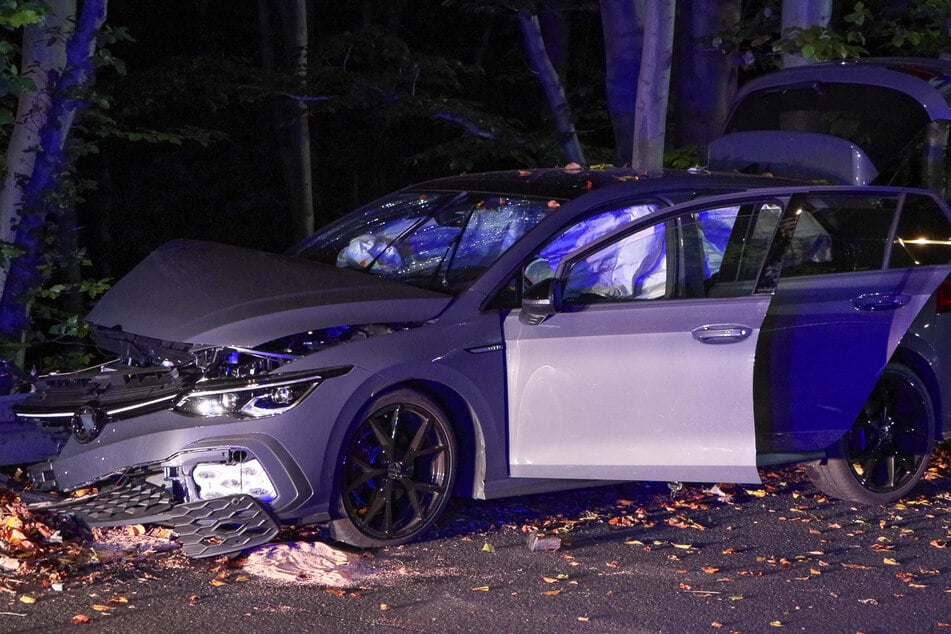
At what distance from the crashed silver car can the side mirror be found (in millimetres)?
12

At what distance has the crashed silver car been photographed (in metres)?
5.78

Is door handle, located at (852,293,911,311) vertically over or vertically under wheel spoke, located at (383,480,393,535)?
over

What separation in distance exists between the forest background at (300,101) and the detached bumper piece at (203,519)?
11.0 ft

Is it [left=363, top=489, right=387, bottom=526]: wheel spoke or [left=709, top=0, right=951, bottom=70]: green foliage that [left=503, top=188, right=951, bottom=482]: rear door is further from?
[left=709, top=0, right=951, bottom=70]: green foliage

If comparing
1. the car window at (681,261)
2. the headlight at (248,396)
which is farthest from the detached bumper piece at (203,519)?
the car window at (681,261)

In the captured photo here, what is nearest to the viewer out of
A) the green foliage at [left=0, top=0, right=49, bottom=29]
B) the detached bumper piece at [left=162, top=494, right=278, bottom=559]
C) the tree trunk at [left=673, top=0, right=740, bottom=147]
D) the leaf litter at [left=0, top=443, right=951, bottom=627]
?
the detached bumper piece at [left=162, top=494, right=278, bottom=559]

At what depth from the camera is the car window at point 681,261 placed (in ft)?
21.5

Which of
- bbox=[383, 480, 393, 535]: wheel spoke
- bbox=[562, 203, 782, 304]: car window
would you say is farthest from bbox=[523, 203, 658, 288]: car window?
bbox=[383, 480, 393, 535]: wheel spoke

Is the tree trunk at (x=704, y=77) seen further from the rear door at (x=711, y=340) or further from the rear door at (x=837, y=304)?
the rear door at (x=711, y=340)

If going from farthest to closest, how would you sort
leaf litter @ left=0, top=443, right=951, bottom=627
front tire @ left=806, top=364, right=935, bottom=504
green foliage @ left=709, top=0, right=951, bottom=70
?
green foliage @ left=709, top=0, right=951, bottom=70, front tire @ left=806, top=364, right=935, bottom=504, leaf litter @ left=0, top=443, right=951, bottom=627

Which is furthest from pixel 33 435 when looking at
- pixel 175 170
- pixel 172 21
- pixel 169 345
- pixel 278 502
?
pixel 172 21

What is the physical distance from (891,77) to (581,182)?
3.52 meters

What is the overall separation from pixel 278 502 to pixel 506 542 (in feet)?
3.91

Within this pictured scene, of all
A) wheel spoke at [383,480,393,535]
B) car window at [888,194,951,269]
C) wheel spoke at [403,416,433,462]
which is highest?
car window at [888,194,951,269]
